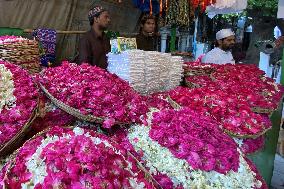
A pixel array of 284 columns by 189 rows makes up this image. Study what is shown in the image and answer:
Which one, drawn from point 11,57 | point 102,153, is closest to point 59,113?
point 102,153

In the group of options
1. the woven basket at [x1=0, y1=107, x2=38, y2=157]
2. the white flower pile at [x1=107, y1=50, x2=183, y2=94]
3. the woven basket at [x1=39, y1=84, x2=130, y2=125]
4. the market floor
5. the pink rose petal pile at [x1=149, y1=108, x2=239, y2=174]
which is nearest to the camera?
the woven basket at [x1=0, y1=107, x2=38, y2=157]

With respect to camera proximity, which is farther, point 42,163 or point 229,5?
point 229,5

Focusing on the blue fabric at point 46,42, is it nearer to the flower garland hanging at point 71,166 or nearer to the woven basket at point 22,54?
the woven basket at point 22,54

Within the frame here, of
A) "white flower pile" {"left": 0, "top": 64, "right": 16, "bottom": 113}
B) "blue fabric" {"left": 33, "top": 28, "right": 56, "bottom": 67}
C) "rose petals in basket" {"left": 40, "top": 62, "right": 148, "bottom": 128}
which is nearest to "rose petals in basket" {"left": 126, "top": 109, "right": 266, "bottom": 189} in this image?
"rose petals in basket" {"left": 40, "top": 62, "right": 148, "bottom": 128}

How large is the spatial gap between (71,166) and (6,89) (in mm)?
953

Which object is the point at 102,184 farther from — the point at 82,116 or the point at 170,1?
the point at 170,1

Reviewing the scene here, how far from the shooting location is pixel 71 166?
4.54 ft

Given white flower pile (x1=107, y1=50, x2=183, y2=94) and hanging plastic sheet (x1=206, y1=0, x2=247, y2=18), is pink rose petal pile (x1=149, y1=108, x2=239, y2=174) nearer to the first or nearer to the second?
white flower pile (x1=107, y1=50, x2=183, y2=94)

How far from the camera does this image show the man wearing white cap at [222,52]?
231 inches

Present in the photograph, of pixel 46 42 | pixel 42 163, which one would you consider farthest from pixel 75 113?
pixel 46 42

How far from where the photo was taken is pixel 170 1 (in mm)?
7844

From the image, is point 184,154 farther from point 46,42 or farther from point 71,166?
point 46,42

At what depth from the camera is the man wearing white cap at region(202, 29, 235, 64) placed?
19.3 ft

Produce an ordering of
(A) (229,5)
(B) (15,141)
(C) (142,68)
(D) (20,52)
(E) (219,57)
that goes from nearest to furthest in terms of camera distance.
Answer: (B) (15,141) → (C) (142,68) → (D) (20,52) → (E) (219,57) → (A) (229,5)
